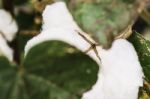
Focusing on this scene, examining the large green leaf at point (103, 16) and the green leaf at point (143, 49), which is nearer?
the large green leaf at point (103, 16)

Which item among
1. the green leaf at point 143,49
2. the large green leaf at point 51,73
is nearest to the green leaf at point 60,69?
the large green leaf at point 51,73

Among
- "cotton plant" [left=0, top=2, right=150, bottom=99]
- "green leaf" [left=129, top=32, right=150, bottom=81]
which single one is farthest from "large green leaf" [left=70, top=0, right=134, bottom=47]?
"green leaf" [left=129, top=32, right=150, bottom=81]

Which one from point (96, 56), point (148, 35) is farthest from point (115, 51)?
point (148, 35)

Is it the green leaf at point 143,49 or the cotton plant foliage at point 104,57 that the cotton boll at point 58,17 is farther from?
the green leaf at point 143,49

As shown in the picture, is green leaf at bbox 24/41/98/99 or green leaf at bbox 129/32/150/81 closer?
green leaf at bbox 24/41/98/99

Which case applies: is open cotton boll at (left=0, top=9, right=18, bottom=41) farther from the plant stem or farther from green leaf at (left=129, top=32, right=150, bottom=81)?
green leaf at (left=129, top=32, right=150, bottom=81)

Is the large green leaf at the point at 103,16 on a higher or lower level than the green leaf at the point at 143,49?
higher
